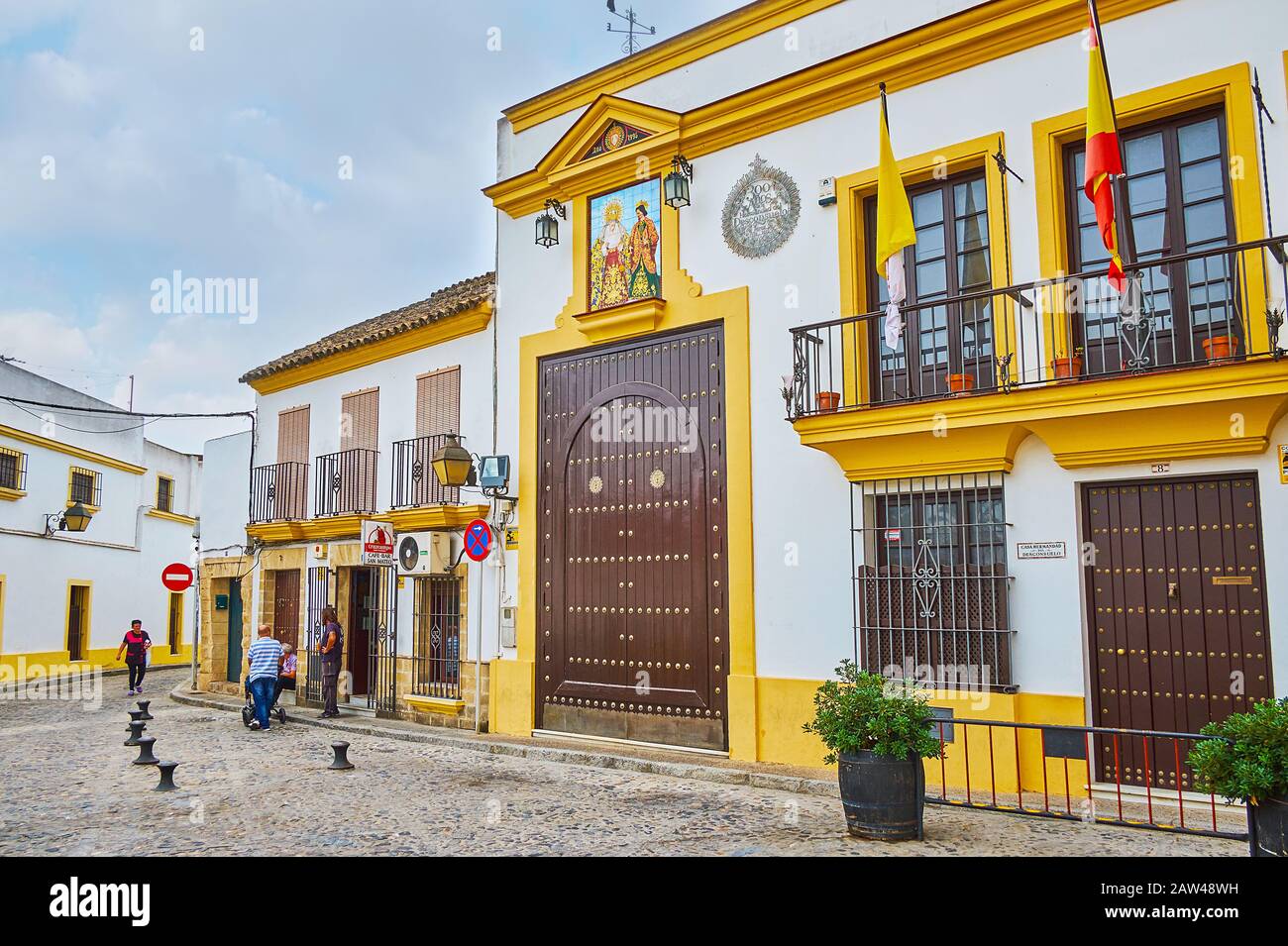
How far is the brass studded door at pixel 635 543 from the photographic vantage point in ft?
34.7

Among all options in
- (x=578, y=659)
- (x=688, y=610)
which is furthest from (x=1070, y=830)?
(x=578, y=659)

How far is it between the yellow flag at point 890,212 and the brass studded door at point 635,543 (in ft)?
8.45

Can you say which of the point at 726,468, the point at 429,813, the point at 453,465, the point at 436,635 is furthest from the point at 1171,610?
the point at 436,635

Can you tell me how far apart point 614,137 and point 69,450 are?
Result: 18997 mm

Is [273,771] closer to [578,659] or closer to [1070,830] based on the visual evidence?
[578,659]

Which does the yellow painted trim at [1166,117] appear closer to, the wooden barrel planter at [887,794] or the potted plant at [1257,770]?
the potted plant at [1257,770]

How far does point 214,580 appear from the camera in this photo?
18812 millimetres

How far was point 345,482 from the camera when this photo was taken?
1585 cm

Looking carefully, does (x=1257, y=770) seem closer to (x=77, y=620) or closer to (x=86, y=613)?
(x=77, y=620)

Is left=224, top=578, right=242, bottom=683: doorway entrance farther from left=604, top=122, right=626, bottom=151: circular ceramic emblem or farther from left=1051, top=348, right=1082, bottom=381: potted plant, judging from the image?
left=1051, top=348, right=1082, bottom=381: potted plant

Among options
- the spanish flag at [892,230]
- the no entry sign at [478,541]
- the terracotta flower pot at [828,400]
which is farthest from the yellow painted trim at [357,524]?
the spanish flag at [892,230]

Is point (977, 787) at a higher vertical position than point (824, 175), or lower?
lower

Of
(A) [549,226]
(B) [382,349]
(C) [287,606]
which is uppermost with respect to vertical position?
(A) [549,226]
